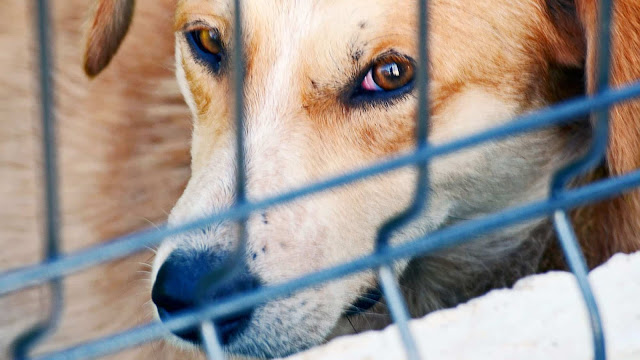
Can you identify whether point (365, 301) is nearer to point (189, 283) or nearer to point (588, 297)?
point (189, 283)

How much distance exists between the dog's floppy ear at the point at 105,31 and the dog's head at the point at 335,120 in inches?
10.9

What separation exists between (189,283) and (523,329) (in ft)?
1.96

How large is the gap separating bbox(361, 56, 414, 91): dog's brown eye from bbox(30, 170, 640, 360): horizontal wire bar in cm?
74

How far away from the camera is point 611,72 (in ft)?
5.03

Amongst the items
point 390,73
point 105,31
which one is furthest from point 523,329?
point 105,31

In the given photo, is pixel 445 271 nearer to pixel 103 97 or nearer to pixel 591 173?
pixel 591 173

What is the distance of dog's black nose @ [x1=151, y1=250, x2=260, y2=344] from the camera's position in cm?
134

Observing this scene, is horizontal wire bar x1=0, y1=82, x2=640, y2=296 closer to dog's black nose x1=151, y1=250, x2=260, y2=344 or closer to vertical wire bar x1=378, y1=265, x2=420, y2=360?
vertical wire bar x1=378, y1=265, x2=420, y2=360

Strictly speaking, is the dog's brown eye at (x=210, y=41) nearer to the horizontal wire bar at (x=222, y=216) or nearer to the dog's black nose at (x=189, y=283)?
the dog's black nose at (x=189, y=283)

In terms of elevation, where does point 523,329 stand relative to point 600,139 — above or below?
below

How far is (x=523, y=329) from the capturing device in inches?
38.0

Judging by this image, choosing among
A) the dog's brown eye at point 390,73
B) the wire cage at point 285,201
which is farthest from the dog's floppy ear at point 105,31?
the wire cage at point 285,201

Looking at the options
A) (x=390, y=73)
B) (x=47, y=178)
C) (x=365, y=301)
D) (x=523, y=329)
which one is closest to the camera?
(x=47, y=178)

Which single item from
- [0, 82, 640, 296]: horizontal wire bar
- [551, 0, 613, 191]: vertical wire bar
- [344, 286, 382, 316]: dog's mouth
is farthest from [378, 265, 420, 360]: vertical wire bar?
[344, 286, 382, 316]: dog's mouth
